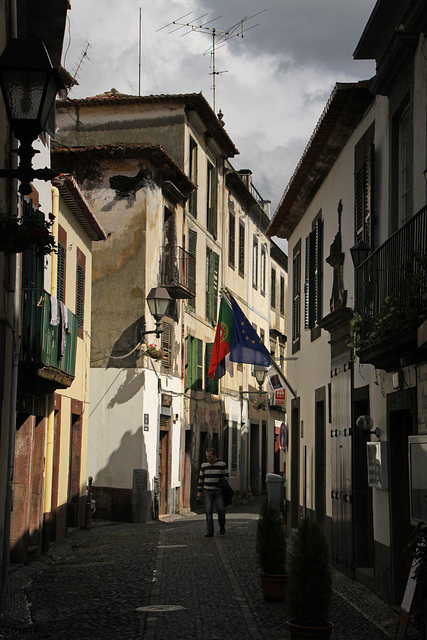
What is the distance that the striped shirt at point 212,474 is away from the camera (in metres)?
19.1

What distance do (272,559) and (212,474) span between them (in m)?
8.35

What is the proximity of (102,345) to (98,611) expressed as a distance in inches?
593

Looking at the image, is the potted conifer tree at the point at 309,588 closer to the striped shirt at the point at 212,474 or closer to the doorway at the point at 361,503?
the doorway at the point at 361,503

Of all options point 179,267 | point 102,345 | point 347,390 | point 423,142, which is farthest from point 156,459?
point 423,142

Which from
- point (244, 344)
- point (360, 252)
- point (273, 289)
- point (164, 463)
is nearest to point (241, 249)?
point (273, 289)

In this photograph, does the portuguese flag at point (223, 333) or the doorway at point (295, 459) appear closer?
the doorway at point (295, 459)

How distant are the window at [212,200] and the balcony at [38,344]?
17325 mm

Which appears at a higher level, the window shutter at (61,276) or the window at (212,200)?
the window at (212,200)

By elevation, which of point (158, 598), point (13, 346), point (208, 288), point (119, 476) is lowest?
point (158, 598)

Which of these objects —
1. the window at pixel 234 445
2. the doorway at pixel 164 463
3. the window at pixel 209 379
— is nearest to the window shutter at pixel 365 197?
the doorway at pixel 164 463

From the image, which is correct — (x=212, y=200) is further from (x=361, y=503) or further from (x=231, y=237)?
(x=361, y=503)

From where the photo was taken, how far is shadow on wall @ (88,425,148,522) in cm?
2419

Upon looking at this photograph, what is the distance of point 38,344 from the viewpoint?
14.0 metres

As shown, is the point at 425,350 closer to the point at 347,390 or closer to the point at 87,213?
the point at 347,390
